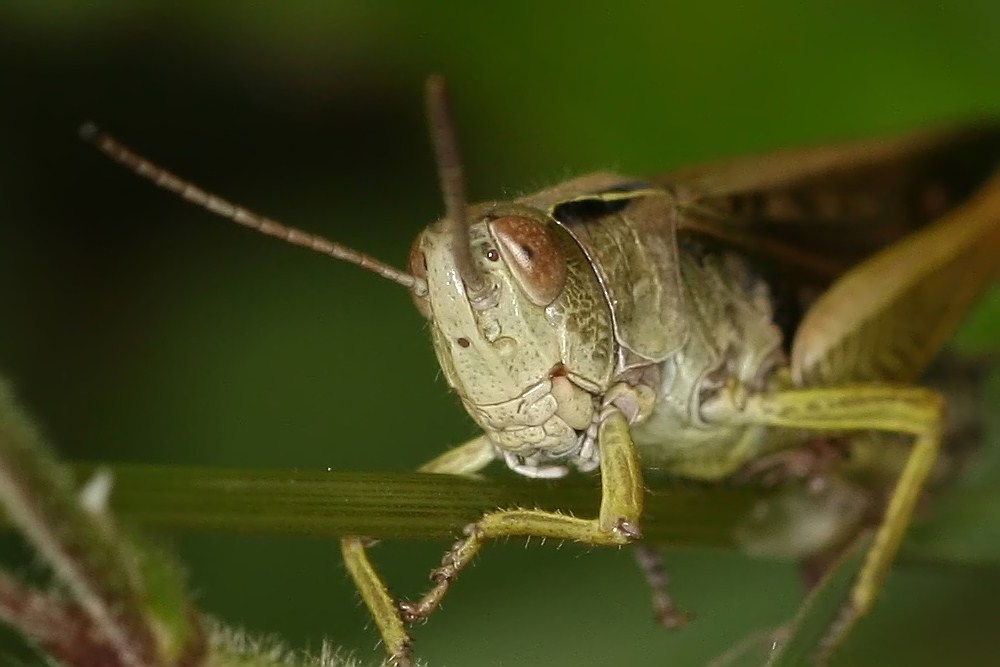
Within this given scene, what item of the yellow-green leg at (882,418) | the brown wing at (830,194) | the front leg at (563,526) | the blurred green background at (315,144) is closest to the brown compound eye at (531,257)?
the front leg at (563,526)

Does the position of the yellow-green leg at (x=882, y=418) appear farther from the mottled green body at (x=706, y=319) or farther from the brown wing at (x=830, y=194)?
the brown wing at (x=830, y=194)

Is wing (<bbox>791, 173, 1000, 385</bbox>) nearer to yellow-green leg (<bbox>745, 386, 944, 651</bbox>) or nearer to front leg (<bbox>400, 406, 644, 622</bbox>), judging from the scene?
yellow-green leg (<bbox>745, 386, 944, 651</bbox>)

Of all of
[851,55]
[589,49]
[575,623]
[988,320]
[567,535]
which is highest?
[589,49]

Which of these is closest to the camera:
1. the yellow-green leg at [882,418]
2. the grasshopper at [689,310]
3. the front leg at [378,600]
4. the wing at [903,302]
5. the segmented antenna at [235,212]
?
the segmented antenna at [235,212]

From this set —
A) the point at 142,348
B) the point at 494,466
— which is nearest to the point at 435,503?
the point at 494,466

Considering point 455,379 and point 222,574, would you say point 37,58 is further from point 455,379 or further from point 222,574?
point 455,379

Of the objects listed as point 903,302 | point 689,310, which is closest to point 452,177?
point 689,310
